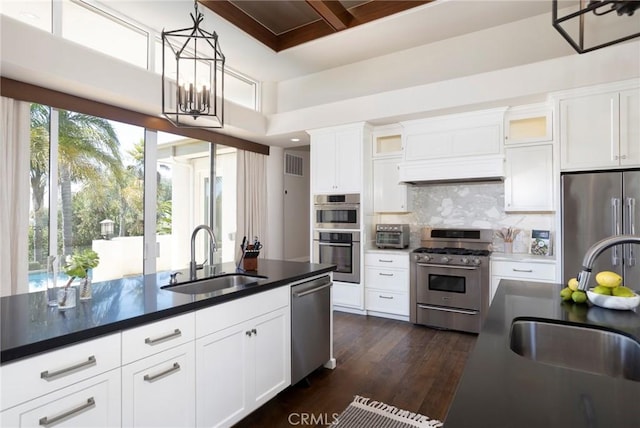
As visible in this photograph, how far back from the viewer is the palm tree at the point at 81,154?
10.8 ft

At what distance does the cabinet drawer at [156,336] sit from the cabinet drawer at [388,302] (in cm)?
303

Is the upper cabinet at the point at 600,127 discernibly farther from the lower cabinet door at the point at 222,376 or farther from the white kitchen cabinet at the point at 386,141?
the lower cabinet door at the point at 222,376

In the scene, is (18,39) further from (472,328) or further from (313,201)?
(472,328)

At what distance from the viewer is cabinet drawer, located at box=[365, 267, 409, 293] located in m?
4.22

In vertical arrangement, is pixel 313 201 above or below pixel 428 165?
below

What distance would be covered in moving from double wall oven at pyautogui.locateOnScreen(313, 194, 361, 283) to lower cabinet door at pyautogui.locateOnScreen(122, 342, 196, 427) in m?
3.02

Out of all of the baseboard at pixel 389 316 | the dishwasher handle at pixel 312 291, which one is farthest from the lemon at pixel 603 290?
the baseboard at pixel 389 316

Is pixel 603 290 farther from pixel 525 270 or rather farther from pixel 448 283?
pixel 448 283

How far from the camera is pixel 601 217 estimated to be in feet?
10.3

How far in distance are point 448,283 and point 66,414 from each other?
358 cm

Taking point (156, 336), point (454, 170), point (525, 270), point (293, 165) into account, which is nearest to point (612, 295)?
point (156, 336)

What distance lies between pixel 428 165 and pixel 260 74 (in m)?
2.87

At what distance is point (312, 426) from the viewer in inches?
84.3

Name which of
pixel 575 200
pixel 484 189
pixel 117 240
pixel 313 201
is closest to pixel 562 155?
pixel 575 200
